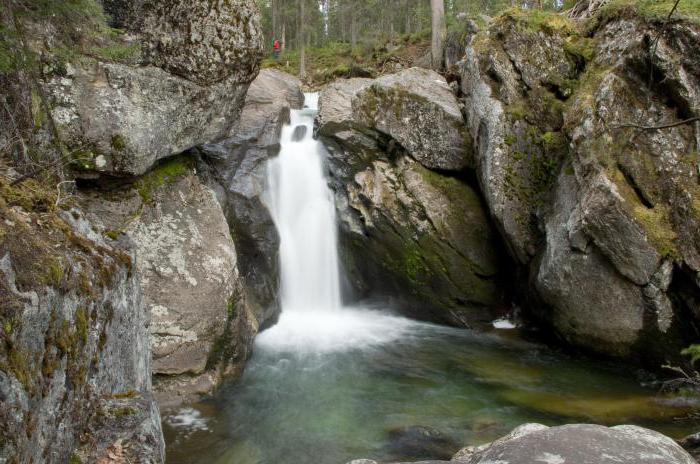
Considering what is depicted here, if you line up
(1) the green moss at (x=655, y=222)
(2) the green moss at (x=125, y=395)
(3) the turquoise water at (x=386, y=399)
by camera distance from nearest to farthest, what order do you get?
(2) the green moss at (x=125, y=395), (3) the turquoise water at (x=386, y=399), (1) the green moss at (x=655, y=222)

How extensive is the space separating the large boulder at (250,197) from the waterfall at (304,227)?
0.47 metres

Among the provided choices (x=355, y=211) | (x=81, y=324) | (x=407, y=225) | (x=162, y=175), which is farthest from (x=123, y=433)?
(x=355, y=211)

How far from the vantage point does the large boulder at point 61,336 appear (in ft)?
8.45

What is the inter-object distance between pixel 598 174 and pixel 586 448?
22.8 feet

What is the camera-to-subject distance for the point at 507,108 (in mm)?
10961

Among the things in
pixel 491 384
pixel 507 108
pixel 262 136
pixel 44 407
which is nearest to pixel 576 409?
pixel 491 384

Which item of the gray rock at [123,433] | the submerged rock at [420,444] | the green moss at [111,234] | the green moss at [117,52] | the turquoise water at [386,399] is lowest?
the submerged rock at [420,444]

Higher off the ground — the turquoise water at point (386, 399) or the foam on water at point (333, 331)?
the foam on water at point (333, 331)

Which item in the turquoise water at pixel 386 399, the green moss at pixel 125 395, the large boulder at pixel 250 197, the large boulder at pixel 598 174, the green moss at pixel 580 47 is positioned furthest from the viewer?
the large boulder at pixel 250 197

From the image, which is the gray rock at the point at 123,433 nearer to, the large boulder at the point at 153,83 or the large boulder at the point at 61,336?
the large boulder at the point at 61,336

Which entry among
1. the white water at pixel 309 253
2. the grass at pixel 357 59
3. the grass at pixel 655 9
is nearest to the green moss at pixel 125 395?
the white water at pixel 309 253

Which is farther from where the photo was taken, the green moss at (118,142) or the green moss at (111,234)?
the green moss at (118,142)

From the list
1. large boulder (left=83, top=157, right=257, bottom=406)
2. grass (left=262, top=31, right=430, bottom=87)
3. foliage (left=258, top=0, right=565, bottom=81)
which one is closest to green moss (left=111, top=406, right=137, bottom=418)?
large boulder (left=83, top=157, right=257, bottom=406)

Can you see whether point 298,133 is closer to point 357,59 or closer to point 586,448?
point 586,448
